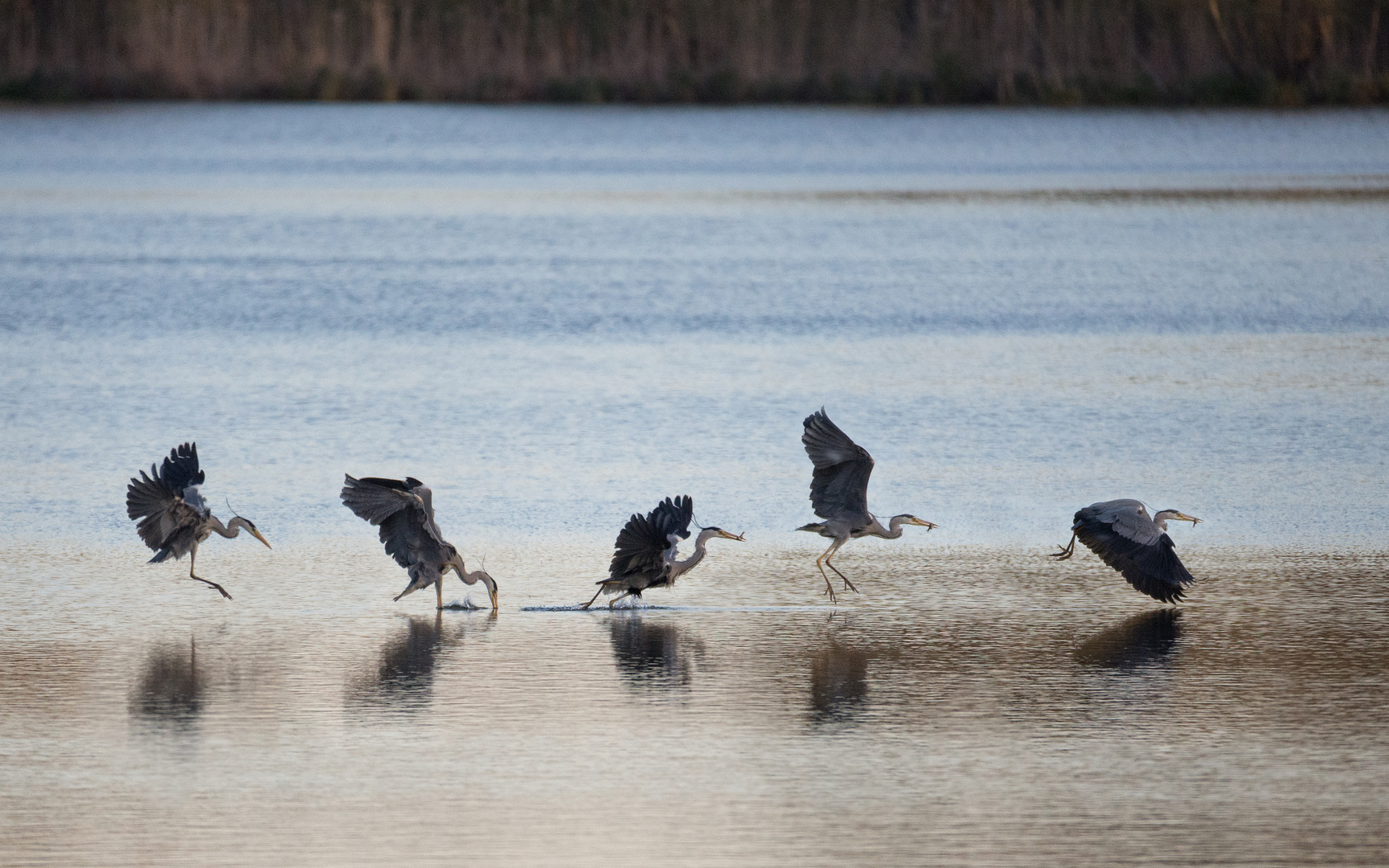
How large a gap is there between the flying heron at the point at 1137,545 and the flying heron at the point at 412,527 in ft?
7.33

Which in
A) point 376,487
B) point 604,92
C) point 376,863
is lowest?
point 376,863

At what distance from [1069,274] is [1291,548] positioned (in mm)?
9969

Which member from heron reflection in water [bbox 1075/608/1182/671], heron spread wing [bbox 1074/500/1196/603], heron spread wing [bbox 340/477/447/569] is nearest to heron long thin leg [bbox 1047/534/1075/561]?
heron spread wing [bbox 1074/500/1196/603]

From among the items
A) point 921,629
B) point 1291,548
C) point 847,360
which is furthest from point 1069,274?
point 921,629

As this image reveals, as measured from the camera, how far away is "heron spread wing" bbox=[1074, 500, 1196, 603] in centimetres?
694

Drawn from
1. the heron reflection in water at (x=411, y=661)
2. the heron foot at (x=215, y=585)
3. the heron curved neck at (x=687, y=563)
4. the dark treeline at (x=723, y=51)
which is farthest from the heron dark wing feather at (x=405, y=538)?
the dark treeline at (x=723, y=51)

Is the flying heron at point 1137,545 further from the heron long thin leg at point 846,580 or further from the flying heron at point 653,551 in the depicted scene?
the flying heron at point 653,551

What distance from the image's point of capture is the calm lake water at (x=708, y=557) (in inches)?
197

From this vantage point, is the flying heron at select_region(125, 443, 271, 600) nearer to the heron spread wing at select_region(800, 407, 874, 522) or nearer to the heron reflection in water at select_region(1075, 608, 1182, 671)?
the heron spread wing at select_region(800, 407, 874, 522)

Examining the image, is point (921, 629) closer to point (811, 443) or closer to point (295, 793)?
point (811, 443)

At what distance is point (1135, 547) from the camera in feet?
23.1

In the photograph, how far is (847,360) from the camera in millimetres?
12773

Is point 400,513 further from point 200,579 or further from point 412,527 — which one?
point 200,579

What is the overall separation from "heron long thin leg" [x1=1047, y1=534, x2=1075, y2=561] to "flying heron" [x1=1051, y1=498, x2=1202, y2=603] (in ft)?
0.63
